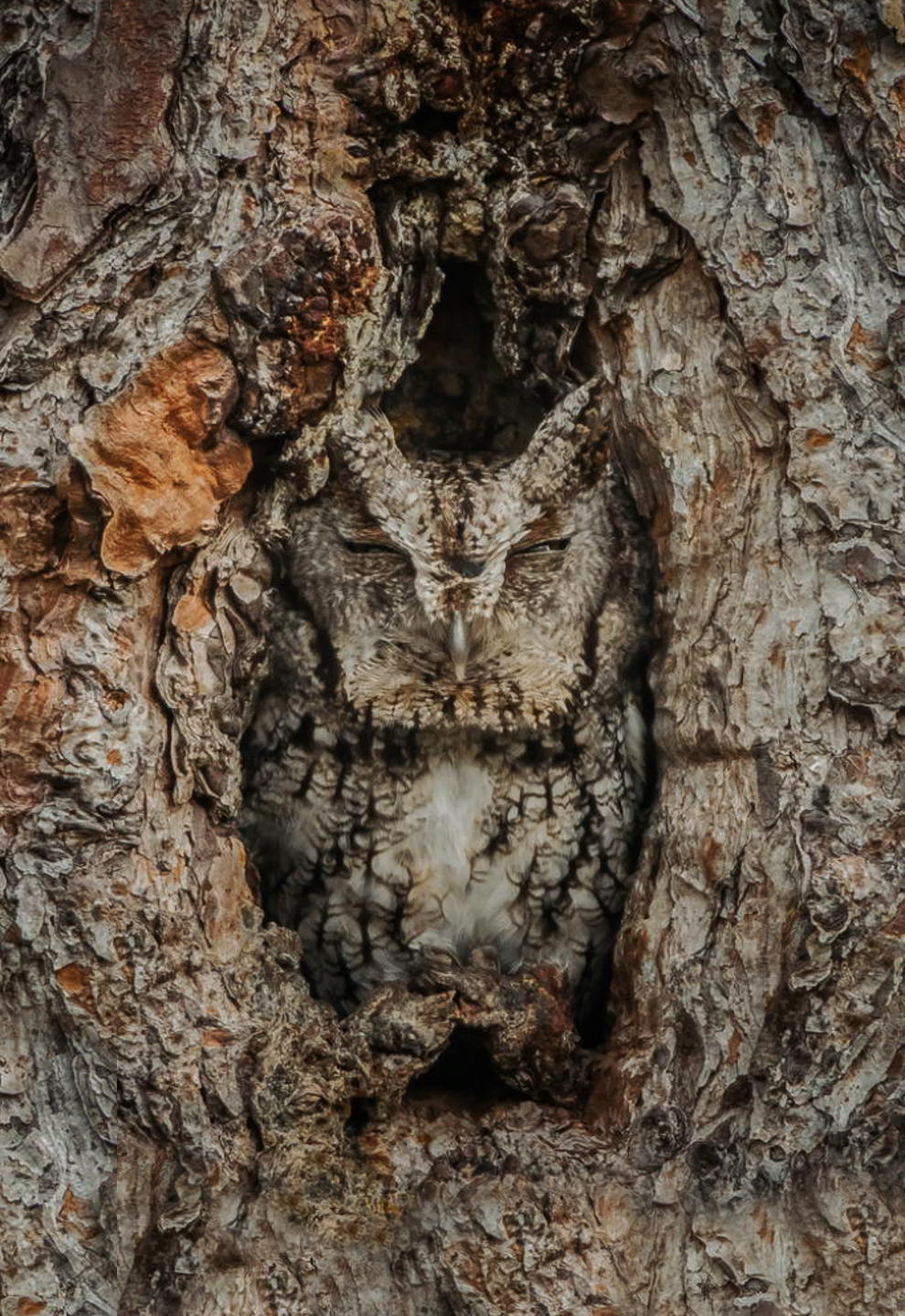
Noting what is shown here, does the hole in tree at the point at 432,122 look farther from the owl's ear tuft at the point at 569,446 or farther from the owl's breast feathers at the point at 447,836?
the owl's breast feathers at the point at 447,836

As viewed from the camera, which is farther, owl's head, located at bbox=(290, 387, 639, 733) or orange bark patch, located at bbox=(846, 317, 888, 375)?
owl's head, located at bbox=(290, 387, 639, 733)

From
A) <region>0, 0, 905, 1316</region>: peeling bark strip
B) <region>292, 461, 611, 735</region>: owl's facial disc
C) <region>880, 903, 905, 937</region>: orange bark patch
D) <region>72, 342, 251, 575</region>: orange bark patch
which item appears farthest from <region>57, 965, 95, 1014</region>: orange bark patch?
<region>880, 903, 905, 937</region>: orange bark patch

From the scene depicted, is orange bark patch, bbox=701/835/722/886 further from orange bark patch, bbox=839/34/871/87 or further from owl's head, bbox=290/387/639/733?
orange bark patch, bbox=839/34/871/87

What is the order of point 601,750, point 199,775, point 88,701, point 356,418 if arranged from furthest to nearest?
point 601,750 → point 356,418 → point 199,775 → point 88,701

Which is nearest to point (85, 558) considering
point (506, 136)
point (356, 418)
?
point (356, 418)

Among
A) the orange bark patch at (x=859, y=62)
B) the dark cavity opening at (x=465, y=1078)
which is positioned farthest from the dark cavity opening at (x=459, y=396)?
the dark cavity opening at (x=465, y=1078)

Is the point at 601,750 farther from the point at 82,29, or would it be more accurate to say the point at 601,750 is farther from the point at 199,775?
the point at 82,29

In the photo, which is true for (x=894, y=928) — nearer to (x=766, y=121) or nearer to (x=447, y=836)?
(x=447, y=836)
